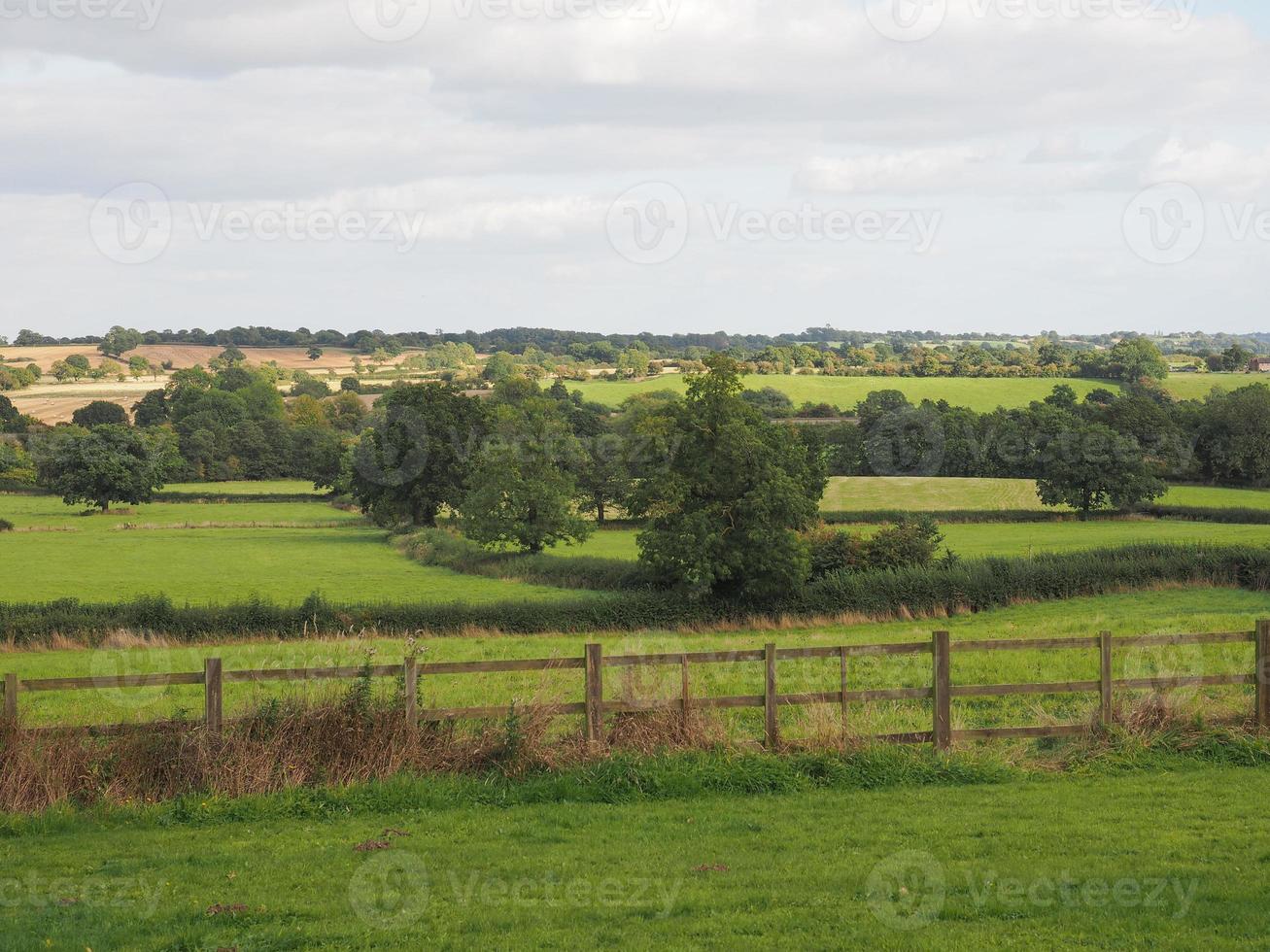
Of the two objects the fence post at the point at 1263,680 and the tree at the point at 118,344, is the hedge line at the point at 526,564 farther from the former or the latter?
the tree at the point at 118,344

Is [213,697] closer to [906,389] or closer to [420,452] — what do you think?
[420,452]

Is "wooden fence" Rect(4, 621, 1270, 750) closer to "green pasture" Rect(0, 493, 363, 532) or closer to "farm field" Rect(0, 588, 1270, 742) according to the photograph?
"farm field" Rect(0, 588, 1270, 742)

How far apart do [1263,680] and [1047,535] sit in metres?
50.9

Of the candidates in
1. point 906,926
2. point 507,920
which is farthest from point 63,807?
point 906,926

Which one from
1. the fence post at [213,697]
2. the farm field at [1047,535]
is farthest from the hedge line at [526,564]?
the fence post at [213,697]

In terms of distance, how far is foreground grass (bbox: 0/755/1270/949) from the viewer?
7.50m

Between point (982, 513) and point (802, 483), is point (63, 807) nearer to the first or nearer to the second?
point (802, 483)

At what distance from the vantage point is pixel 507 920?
7801mm

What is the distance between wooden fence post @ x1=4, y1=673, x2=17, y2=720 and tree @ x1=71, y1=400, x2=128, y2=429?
13261 centimetres

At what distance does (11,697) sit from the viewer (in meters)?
11.3

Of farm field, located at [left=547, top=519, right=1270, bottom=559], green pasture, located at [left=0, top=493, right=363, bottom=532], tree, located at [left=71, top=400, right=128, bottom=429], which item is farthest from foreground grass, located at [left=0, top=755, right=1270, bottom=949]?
tree, located at [left=71, top=400, right=128, bottom=429]

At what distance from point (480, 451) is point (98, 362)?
443ft

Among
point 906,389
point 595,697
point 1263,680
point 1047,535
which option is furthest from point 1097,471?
point 595,697

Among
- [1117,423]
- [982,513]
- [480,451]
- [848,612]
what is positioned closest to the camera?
[848,612]
